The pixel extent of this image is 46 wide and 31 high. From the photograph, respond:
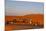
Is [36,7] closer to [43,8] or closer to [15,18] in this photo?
[43,8]

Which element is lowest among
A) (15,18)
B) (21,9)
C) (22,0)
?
(15,18)

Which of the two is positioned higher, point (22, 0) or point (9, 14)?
point (22, 0)

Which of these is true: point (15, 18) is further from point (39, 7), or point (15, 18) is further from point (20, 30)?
point (39, 7)

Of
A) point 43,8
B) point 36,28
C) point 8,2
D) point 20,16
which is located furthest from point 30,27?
point 8,2

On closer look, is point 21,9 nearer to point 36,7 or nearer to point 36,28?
point 36,7

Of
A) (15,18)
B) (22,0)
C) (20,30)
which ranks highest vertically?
(22,0)

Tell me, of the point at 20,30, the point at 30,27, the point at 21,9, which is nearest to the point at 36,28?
the point at 30,27

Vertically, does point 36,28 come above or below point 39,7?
below
